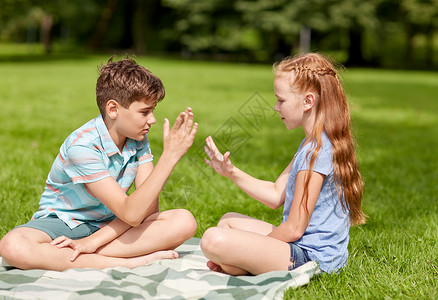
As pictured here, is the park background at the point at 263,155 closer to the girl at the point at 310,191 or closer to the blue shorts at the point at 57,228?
the girl at the point at 310,191

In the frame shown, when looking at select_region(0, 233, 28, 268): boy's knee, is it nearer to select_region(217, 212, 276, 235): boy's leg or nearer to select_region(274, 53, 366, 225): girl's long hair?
select_region(217, 212, 276, 235): boy's leg

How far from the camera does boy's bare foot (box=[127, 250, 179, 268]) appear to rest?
2.76 m

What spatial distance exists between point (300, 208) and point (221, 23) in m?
29.7

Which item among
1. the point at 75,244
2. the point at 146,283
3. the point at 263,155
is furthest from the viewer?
the point at 263,155

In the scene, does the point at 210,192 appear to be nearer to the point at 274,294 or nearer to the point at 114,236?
the point at 114,236

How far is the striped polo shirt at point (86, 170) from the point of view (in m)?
2.62

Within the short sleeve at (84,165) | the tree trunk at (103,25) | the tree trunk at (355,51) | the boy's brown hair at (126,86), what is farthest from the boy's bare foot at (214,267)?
the tree trunk at (103,25)

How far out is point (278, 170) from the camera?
5078mm

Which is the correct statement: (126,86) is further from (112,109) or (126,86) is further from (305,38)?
(305,38)

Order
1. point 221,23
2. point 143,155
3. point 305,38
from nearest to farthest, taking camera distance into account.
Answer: point 143,155 → point 305,38 → point 221,23

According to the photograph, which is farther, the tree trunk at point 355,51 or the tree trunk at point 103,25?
the tree trunk at point 103,25

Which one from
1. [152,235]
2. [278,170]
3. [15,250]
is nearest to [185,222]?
[152,235]

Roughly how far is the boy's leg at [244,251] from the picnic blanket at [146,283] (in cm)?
6

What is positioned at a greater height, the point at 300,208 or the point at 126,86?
the point at 126,86
